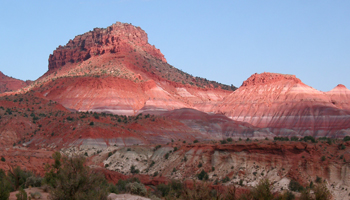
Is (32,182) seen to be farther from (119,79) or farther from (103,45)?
(103,45)

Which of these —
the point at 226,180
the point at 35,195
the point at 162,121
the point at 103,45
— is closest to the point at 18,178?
the point at 35,195

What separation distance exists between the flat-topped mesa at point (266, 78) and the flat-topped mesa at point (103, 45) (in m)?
40.9

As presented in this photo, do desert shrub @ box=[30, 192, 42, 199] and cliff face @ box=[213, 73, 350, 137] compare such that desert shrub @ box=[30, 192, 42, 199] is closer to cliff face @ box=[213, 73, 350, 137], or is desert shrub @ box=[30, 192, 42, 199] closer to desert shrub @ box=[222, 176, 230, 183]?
desert shrub @ box=[222, 176, 230, 183]

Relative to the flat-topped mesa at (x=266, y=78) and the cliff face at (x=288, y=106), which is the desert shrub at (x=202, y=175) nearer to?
the cliff face at (x=288, y=106)

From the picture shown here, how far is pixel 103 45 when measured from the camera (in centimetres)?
13850

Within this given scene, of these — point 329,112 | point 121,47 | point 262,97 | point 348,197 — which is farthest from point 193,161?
point 121,47

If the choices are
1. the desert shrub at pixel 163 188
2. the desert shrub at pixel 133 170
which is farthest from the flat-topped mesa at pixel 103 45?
the desert shrub at pixel 163 188

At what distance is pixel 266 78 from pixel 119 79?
4694cm

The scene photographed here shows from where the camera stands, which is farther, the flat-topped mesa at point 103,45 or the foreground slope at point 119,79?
the flat-topped mesa at point 103,45

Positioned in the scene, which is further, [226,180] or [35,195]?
[226,180]

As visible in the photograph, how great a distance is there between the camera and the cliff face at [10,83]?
166 m

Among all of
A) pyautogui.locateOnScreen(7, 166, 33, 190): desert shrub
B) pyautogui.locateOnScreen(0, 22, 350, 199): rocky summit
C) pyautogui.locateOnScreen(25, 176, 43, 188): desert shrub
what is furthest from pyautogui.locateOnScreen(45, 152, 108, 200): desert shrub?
pyautogui.locateOnScreen(0, 22, 350, 199): rocky summit

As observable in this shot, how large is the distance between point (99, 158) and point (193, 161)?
55.9ft

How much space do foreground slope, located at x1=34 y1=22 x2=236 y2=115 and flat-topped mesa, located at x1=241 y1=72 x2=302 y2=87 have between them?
14545 mm
